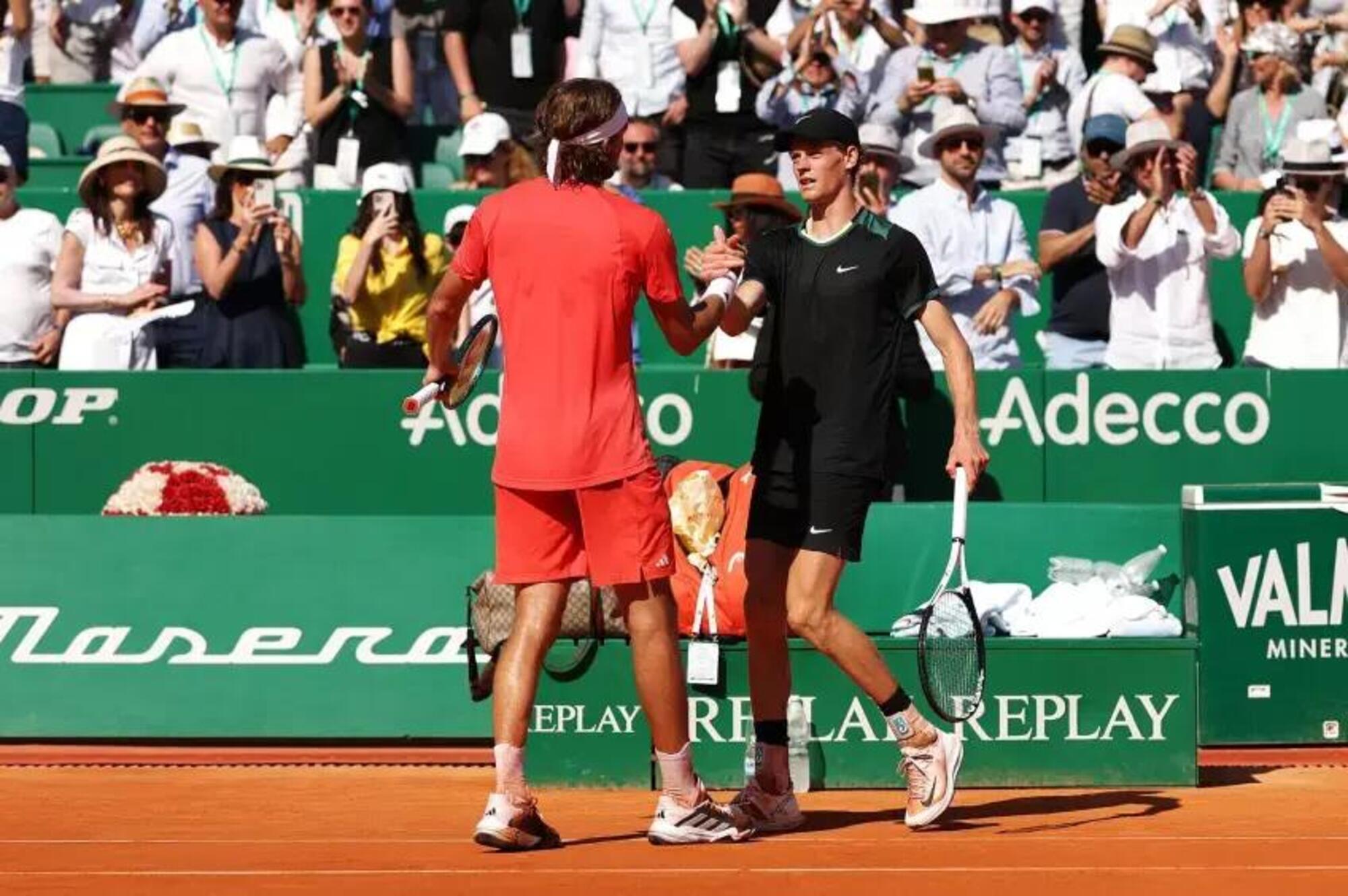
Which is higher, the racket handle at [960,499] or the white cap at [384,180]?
the white cap at [384,180]

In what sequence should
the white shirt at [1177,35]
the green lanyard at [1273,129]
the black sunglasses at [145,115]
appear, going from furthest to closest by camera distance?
the white shirt at [1177,35], the green lanyard at [1273,129], the black sunglasses at [145,115]

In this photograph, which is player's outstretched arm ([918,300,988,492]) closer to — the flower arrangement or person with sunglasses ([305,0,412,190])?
the flower arrangement

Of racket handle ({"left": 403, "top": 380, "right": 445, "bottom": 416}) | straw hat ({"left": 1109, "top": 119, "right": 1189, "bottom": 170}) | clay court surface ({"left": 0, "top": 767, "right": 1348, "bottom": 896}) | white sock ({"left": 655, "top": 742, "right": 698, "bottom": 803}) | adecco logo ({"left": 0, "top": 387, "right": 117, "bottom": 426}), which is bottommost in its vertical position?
clay court surface ({"left": 0, "top": 767, "right": 1348, "bottom": 896})

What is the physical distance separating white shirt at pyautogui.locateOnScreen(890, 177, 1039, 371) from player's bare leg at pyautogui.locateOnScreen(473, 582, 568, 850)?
5042 mm

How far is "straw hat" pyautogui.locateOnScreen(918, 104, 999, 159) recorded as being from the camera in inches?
500

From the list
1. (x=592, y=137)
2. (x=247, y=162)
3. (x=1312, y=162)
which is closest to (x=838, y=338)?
(x=592, y=137)

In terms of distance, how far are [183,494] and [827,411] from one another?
3880mm

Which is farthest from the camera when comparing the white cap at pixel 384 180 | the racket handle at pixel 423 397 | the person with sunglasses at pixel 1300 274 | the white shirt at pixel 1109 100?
the white shirt at pixel 1109 100

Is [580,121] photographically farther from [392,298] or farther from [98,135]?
[98,135]

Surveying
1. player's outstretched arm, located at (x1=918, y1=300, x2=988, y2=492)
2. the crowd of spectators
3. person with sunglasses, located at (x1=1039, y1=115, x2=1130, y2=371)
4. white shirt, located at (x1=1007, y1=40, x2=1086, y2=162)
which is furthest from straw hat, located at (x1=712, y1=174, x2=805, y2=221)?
player's outstretched arm, located at (x1=918, y1=300, x2=988, y2=492)

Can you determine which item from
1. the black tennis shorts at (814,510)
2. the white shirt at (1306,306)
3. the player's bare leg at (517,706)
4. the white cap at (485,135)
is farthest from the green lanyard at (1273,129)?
the player's bare leg at (517,706)

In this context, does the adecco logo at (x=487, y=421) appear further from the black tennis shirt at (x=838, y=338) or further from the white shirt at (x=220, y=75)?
the black tennis shirt at (x=838, y=338)

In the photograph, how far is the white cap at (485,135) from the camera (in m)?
13.7

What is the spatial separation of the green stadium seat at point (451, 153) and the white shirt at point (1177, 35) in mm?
3792
